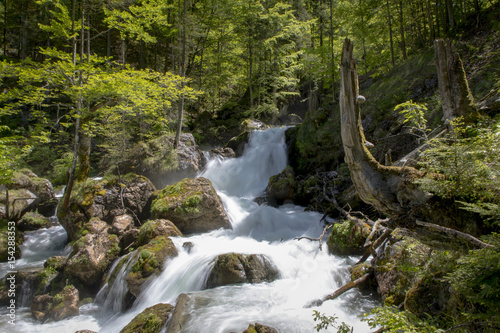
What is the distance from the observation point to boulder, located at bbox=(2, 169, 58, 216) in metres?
11.3

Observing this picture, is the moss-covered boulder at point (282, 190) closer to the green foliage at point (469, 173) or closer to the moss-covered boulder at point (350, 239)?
the moss-covered boulder at point (350, 239)

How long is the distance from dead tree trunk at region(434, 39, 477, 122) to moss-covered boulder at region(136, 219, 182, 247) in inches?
314

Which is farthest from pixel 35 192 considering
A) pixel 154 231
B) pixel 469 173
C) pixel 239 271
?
pixel 469 173

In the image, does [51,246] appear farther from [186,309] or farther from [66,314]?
[186,309]

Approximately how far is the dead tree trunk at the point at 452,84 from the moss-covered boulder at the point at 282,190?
8.42m

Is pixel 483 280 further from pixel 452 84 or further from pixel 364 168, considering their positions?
pixel 452 84

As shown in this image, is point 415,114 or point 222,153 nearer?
point 415,114


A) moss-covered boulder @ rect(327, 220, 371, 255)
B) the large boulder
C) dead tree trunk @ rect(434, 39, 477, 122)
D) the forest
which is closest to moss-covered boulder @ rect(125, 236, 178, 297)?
the forest

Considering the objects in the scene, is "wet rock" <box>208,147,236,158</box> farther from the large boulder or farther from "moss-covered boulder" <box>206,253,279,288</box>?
"moss-covered boulder" <box>206,253,279,288</box>

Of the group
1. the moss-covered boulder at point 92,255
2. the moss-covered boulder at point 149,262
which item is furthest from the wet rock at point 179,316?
the moss-covered boulder at point 92,255

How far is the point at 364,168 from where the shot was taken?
10.7ft

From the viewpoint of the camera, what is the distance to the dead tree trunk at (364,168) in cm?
296

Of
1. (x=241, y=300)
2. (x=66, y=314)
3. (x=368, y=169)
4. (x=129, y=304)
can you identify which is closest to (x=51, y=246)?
(x=66, y=314)

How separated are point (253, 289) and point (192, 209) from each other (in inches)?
173
